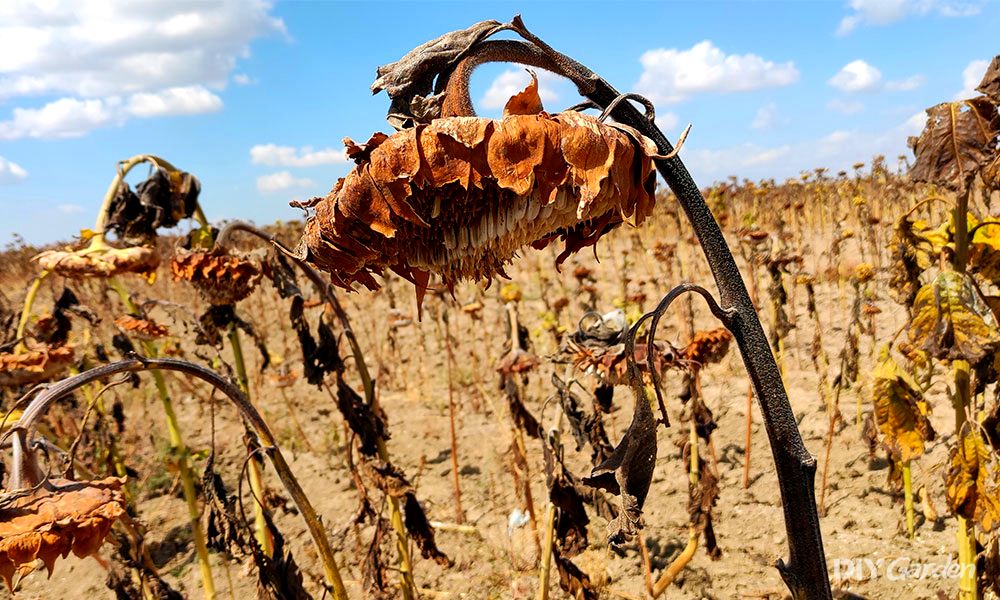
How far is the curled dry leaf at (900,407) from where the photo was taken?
75.6 inches

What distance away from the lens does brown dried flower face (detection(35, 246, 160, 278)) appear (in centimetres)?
230

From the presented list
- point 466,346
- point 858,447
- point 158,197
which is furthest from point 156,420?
point 858,447

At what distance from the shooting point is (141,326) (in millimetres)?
2576

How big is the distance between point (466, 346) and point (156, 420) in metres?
3.69

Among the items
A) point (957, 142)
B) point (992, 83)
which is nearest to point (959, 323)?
point (957, 142)

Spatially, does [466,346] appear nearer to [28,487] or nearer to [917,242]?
[917,242]

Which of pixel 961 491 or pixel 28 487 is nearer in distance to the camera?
pixel 28 487

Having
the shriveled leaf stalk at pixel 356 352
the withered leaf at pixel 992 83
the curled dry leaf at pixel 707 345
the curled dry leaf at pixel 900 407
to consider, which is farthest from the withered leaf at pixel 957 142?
the shriveled leaf stalk at pixel 356 352

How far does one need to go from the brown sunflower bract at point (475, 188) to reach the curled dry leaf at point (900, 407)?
1394 millimetres

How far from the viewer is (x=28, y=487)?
1197mm

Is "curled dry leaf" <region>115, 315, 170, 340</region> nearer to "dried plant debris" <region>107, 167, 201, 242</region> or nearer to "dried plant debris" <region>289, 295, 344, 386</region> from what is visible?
"dried plant debris" <region>107, 167, 201, 242</region>

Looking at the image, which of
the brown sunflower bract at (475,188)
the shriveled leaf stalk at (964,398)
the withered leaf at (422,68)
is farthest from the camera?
the shriveled leaf stalk at (964,398)

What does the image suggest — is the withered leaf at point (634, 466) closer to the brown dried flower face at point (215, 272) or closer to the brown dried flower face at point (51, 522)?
the brown dried flower face at point (51, 522)

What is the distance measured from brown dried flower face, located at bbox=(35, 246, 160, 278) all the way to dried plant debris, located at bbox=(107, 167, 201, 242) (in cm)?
19
